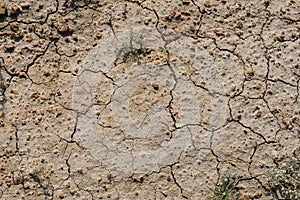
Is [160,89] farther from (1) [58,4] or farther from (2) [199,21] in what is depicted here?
(1) [58,4]

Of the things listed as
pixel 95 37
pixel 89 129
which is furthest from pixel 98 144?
pixel 95 37

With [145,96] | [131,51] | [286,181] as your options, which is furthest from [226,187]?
[131,51]

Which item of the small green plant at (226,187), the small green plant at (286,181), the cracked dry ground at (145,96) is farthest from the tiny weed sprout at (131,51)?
the small green plant at (286,181)

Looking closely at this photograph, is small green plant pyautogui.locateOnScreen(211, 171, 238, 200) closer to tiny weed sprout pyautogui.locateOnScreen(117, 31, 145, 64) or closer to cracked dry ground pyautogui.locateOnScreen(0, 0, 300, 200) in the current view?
cracked dry ground pyautogui.locateOnScreen(0, 0, 300, 200)

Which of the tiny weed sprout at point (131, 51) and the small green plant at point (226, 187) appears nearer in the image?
the small green plant at point (226, 187)

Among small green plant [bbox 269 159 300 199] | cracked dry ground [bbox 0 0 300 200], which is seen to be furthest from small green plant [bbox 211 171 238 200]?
small green plant [bbox 269 159 300 199]

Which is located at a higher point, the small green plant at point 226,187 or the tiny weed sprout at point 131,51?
the tiny weed sprout at point 131,51

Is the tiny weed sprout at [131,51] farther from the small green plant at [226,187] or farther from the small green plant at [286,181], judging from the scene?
the small green plant at [286,181]
